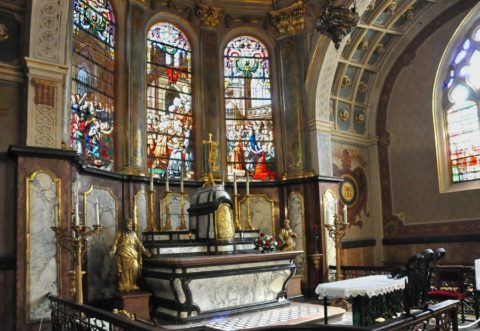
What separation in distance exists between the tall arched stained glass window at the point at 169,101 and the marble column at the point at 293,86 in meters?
2.75

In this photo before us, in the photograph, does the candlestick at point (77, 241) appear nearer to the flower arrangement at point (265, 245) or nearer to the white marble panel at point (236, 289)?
the white marble panel at point (236, 289)

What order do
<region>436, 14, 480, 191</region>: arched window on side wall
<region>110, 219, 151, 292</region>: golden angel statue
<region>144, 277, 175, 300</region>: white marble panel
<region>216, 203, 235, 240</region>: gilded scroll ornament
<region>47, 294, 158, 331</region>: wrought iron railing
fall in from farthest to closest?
<region>436, 14, 480, 191</region>: arched window on side wall, <region>216, 203, 235, 240</region>: gilded scroll ornament, <region>110, 219, 151, 292</region>: golden angel statue, <region>144, 277, 175, 300</region>: white marble panel, <region>47, 294, 158, 331</region>: wrought iron railing

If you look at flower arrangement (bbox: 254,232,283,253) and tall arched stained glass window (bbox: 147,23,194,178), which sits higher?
tall arched stained glass window (bbox: 147,23,194,178)

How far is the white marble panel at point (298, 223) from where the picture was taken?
41.2 ft

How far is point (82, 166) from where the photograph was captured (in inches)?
371

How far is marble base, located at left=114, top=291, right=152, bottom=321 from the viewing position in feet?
28.7

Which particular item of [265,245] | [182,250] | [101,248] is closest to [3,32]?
[101,248]

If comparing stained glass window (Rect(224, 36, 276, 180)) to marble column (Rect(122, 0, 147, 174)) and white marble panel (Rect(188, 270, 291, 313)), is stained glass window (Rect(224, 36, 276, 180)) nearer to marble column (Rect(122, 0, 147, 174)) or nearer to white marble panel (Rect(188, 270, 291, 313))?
marble column (Rect(122, 0, 147, 174))

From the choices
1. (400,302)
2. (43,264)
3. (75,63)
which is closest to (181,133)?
(75,63)

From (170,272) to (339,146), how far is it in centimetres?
773

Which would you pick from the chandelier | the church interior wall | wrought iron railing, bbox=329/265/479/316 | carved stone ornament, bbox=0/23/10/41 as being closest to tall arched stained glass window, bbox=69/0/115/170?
the church interior wall

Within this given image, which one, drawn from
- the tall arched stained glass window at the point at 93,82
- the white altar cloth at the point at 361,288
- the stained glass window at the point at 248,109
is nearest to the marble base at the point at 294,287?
the stained glass window at the point at 248,109

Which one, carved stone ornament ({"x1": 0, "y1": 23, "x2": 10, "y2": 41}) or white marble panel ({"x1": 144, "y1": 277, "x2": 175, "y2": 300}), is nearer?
carved stone ornament ({"x1": 0, "y1": 23, "x2": 10, "y2": 41})

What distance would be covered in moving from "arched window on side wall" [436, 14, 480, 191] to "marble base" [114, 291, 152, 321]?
938cm
